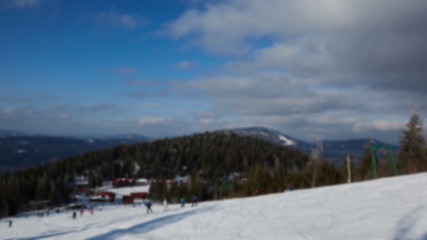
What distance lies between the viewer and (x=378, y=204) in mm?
11758

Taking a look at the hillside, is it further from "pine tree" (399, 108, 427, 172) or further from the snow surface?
the snow surface

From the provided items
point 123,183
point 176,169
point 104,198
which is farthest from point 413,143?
point 176,169

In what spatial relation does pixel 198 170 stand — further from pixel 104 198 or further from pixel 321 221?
pixel 321 221

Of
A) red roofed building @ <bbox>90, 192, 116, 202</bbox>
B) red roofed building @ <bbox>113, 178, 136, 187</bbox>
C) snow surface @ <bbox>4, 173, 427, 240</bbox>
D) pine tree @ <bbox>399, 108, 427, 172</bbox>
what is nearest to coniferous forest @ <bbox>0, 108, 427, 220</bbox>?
pine tree @ <bbox>399, 108, 427, 172</bbox>

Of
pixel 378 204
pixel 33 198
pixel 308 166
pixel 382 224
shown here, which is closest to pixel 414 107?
pixel 308 166

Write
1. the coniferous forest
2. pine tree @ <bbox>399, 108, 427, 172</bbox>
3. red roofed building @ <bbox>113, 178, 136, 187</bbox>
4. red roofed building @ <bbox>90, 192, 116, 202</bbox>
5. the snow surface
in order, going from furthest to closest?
1. red roofed building @ <bbox>113, 178, 136, 187</bbox>
2. red roofed building @ <bbox>90, 192, 116, 202</bbox>
3. the coniferous forest
4. pine tree @ <bbox>399, 108, 427, 172</bbox>
5. the snow surface

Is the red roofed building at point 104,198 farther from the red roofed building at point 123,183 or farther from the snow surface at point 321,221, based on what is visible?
the snow surface at point 321,221

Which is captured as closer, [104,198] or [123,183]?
[104,198]

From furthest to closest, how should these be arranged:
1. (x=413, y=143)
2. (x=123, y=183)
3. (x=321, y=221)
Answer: (x=123, y=183) → (x=413, y=143) → (x=321, y=221)

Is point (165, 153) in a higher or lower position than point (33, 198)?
higher

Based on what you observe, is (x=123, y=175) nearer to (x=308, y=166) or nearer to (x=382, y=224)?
(x=308, y=166)

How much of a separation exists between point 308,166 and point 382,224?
170 ft

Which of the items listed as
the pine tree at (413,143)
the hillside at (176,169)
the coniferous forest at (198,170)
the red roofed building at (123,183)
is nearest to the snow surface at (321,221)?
the coniferous forest at (198,170)

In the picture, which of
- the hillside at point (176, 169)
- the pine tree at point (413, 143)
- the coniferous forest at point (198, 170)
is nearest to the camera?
the pine tree at point (413, 143)
